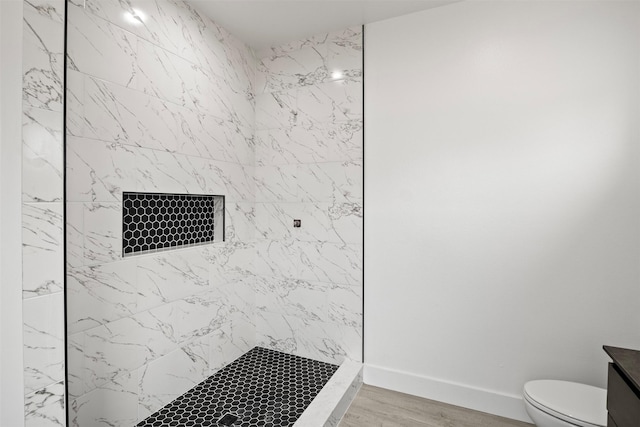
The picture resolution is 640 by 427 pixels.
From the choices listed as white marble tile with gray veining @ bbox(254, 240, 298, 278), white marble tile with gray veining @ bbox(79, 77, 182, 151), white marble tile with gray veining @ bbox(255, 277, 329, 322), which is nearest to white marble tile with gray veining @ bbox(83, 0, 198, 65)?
white marble tile with gray veining @ bbox(79, 77, 182, 151)

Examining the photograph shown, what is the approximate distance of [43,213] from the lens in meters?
1.13

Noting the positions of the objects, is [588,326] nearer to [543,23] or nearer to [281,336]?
[543,23]

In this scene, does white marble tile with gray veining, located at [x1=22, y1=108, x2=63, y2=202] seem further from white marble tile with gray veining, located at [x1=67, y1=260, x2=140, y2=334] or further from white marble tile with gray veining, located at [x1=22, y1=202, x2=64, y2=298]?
white marble tile with gray veining, located at [x1=67, y1=260, x2=140, y2=334]

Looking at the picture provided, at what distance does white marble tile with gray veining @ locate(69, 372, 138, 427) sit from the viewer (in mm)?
1611

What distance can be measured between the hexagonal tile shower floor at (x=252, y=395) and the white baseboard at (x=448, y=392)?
37cm

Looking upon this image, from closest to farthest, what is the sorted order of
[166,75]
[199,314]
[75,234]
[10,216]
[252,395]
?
[10,216] → [75,234] → [166,75] → [252,395] → [199,314]

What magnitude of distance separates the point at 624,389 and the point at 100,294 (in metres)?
2.39

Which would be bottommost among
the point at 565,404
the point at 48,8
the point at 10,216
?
the point at 565,404

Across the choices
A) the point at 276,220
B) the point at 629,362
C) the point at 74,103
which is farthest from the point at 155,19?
the point at 629,362

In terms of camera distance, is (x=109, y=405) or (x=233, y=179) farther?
(x=233, y=179)

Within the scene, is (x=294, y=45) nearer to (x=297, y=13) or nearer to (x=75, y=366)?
(x=297, y=13)

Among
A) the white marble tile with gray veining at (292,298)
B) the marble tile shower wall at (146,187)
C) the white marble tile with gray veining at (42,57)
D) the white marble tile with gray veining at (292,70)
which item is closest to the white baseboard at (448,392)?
the white marble tile with gray veining at (292,298)

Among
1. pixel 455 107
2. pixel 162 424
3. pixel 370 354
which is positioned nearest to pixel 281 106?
pixel 455 107

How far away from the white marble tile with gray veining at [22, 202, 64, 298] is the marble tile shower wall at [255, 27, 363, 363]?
175 cm
